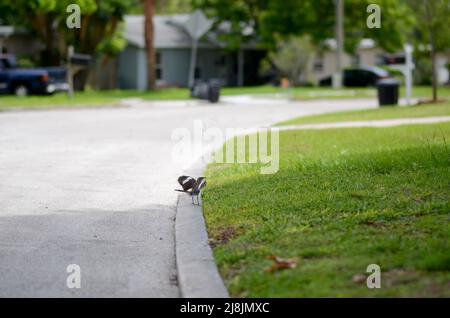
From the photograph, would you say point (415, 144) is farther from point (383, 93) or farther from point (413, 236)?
point (383, 93)

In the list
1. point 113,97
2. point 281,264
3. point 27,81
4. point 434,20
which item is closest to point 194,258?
point 281,264

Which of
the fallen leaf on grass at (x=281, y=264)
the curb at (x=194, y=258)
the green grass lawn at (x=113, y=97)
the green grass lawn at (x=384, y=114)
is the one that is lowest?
the green grass lawn at (x=113, y=97)

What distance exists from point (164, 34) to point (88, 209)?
47.8 m

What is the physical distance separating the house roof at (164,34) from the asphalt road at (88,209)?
3282 centimetres

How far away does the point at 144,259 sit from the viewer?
27.2 ft

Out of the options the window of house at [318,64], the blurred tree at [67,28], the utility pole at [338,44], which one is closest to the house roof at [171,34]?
the window of house at [318,64]

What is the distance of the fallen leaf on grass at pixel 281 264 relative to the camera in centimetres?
709

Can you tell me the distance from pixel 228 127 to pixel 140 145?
505 cm

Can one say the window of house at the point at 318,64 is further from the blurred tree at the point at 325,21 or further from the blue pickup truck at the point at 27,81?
the blue pickup truck at the point at 27,81

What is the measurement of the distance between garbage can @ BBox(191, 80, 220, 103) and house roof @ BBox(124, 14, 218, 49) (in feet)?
56.3

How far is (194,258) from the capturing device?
309 inches

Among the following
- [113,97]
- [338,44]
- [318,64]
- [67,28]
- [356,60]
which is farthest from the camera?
[356,60]

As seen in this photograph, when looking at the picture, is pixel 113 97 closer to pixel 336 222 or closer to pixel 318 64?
pixel 318 64

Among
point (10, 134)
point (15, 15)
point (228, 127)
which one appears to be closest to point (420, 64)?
point (15, 15)
